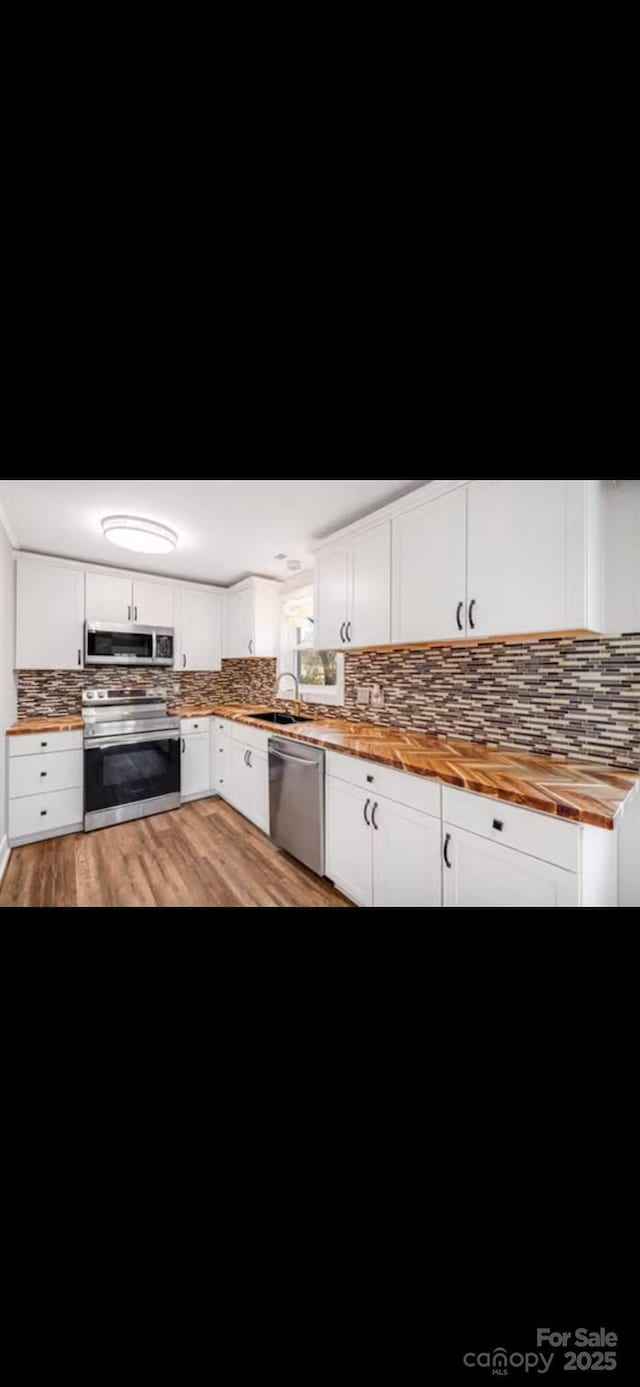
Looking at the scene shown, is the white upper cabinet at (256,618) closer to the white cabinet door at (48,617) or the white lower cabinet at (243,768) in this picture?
the white lower cabinet at (243,768)

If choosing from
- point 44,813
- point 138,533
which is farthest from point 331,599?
point 44,813

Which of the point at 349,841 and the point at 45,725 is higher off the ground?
the point at 45,725

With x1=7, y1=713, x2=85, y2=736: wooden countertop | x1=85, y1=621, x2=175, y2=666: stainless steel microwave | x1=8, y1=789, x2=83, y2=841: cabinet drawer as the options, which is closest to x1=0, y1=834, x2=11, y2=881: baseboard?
x1=8, y1=789, x2=83, y2=841: cabinet drawer

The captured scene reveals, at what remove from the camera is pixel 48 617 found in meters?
3.24

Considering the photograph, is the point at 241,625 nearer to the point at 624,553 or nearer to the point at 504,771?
the point at 504,771

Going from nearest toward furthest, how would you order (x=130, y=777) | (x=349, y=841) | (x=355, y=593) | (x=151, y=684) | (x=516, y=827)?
(x=516, y=827) < (x=349, y=841) < (x=355, y=593) < (x=130, y=777) < (x=151, y=684)

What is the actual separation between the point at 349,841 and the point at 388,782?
48 cm

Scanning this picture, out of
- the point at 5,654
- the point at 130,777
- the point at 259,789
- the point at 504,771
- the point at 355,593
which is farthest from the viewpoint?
the point at 130,777

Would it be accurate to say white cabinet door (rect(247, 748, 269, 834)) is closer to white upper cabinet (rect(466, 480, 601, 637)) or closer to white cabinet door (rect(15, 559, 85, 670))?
white cabinet door (rect(15, 559, 85, 670))

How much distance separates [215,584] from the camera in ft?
13.5

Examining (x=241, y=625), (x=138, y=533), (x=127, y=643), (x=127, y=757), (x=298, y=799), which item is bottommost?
(x=298, y=799)
